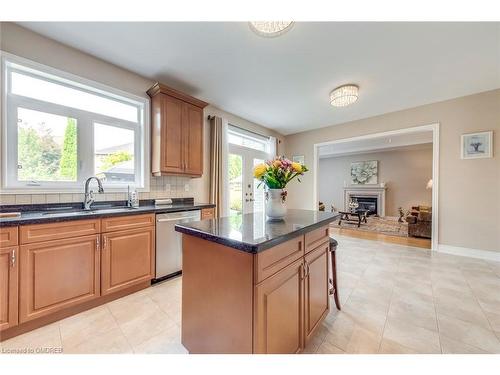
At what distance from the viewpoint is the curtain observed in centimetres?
372

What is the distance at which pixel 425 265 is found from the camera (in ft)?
9.99

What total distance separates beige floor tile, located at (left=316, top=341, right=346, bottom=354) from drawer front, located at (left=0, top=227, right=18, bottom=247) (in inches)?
92.3

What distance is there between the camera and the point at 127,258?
2150 mm

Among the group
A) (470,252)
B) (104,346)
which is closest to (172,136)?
(104,346)

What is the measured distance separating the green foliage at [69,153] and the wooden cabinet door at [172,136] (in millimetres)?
931

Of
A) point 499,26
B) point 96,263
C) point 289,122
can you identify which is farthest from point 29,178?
point 499,26

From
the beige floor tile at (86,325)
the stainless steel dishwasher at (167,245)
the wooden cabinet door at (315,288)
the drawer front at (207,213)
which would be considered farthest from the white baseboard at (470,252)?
the beige floor tile at (86,325)

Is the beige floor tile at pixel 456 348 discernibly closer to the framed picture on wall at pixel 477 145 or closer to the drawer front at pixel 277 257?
the drawer front at pixel 277 257

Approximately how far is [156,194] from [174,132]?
3.11 feet

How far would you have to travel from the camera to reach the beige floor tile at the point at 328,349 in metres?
1.41
